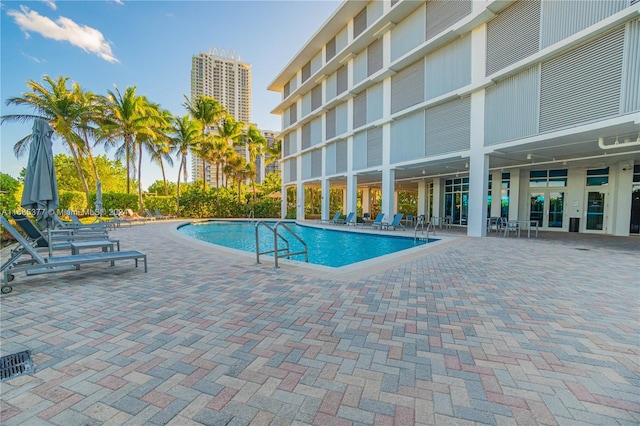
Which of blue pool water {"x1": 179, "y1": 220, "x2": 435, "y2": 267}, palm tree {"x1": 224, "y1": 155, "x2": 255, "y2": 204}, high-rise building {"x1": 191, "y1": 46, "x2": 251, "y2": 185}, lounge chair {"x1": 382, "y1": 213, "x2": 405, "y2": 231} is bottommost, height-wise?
blue pool water {"x1": 179, "y1": 220, "x2": 435, "y2": 267}

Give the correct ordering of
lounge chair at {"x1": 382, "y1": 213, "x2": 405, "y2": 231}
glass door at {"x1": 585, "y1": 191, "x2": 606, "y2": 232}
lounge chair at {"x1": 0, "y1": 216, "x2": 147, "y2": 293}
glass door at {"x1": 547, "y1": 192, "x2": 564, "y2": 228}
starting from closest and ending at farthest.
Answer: lounge chair at {"x1": 0, "y1": 216, "x2": 147, "y2": 293}, glass door at {"x1": 585, "y1": 191, "x2": 606, "y2": 232}, lounge chair at {"x1": 382, "y1": 213, "x2": 405, "y2": 231}, glass door at {"x1": 547, "y1": 192, "x2": 564, "y2": 228}

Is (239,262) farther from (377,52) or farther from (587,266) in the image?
(377,52)

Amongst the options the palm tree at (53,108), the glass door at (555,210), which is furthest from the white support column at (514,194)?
the palm tree at (53,108)

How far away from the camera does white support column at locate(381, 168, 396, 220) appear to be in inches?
614

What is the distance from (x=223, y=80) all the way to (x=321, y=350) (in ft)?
242

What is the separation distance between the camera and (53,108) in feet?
60.5

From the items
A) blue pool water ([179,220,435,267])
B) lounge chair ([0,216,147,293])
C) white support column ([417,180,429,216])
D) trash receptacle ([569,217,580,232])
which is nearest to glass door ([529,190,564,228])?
trash receptacle ([569,217,580,232])

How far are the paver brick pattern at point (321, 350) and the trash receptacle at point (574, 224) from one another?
12.5m

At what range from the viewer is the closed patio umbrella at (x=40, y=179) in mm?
5602

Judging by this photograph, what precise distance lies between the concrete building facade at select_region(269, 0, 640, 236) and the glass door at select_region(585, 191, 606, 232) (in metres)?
0.05

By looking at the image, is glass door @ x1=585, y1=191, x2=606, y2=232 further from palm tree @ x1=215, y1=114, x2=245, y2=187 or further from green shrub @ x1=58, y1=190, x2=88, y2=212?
green shrub @ x1=58, y1=190, x2=88, y2=212

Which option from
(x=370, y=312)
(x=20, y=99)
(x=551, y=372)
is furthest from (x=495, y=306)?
(x=20, y=99)

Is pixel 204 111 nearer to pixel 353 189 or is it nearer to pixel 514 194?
pixel 353 189

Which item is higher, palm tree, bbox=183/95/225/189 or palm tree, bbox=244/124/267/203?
palm tree, bbox=183/95/225/189
